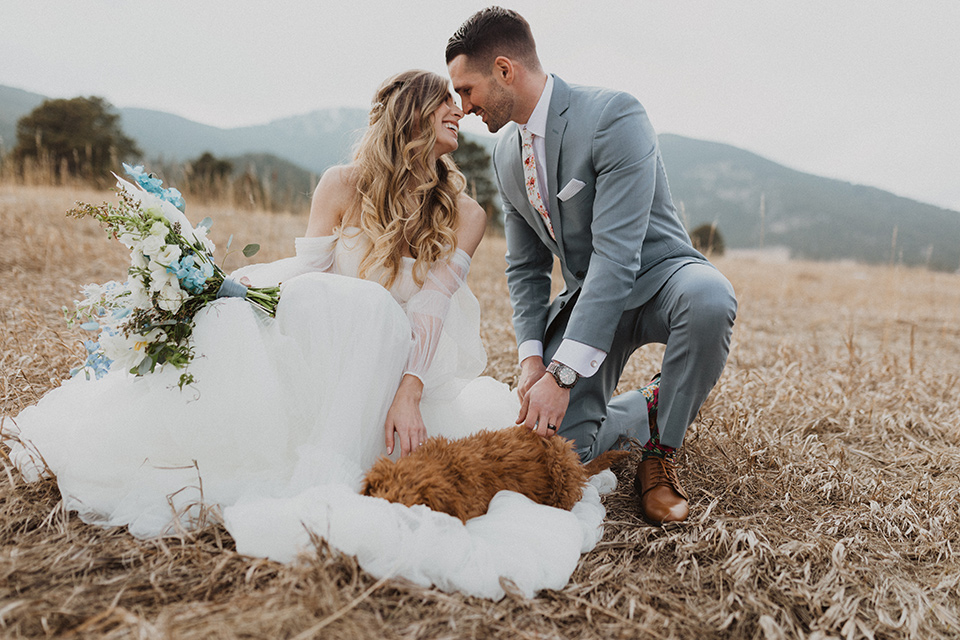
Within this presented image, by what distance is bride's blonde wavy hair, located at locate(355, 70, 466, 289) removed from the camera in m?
2.33

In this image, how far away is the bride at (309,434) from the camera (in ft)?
4.78

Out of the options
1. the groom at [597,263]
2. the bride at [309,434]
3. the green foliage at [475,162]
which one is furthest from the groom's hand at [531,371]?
the green foliage at [475,162]

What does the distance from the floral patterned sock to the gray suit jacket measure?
0.46 metres

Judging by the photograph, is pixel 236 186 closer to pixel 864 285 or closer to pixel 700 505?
pixel 700 505

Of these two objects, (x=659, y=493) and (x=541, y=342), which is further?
(x=541, y=342)

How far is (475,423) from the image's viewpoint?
2164 mm

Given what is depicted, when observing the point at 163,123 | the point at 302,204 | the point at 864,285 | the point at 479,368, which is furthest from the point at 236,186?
the point at 163,123

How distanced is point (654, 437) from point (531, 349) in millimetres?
621

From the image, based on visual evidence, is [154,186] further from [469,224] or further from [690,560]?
[690,560]

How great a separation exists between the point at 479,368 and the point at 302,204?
889 centimetres

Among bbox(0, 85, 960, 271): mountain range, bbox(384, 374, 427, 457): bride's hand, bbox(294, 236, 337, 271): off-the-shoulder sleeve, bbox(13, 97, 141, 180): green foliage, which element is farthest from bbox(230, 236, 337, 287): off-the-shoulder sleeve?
bbox(0, 85, 960, 271): mountain range

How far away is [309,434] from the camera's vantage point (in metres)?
1.83

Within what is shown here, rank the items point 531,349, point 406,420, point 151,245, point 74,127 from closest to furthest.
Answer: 1. point 151,245
2. point 406,420
3. point 531,349
4. point 74,127

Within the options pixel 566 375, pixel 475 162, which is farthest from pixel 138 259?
pixel 475 162
